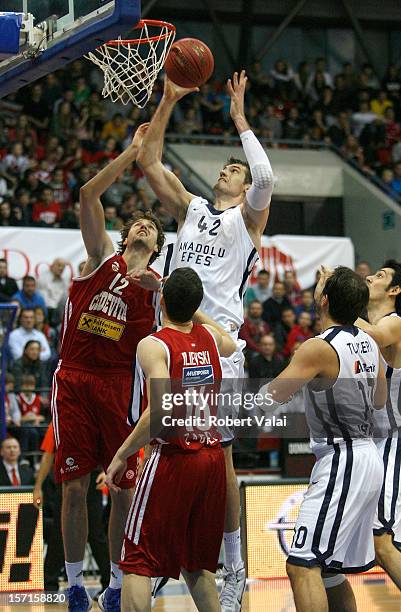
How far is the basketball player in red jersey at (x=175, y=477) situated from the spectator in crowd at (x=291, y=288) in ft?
33.4

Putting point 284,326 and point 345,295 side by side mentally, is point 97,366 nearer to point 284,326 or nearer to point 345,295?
point 345,295

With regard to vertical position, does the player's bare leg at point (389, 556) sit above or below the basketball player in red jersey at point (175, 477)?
below

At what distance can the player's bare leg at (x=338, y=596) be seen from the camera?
6.13 metres

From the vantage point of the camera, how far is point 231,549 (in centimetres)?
708

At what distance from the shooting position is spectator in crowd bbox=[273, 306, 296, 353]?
1523 cm

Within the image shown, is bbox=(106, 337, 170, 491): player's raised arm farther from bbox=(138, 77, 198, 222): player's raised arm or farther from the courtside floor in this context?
the courtside floor

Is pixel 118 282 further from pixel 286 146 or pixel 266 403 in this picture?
pixel 286 146

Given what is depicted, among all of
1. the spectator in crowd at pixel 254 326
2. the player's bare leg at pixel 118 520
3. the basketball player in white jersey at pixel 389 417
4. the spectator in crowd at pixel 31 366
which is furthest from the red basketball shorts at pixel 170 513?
the spectator in crowd at pixel 254 326

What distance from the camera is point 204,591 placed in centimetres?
603

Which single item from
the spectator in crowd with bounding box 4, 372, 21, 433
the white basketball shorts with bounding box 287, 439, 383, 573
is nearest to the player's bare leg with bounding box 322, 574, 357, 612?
the white basketball shorts with bounding box 287, 439, 383, 573

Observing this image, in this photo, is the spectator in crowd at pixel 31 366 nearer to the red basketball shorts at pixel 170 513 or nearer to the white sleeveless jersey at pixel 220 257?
the white sleeveless jersey at pixel 220 257

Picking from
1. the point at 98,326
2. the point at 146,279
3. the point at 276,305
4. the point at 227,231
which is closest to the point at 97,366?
the point at 98,326

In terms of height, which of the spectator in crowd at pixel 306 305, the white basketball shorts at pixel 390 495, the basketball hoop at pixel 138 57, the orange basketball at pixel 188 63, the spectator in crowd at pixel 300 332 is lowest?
the white basketball shorts at pixel 390 495

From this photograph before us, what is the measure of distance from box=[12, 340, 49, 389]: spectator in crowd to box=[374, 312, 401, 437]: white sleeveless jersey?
6210 millimetres
